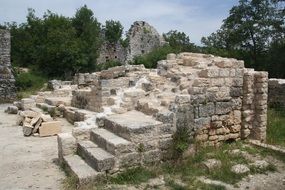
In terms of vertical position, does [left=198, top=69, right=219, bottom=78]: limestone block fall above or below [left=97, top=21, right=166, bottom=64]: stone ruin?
below

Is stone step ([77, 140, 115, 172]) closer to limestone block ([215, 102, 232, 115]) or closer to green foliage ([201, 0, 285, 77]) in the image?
limestone block ([215, 102, 232, 115])

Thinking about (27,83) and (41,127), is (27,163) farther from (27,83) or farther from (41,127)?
(27,83)

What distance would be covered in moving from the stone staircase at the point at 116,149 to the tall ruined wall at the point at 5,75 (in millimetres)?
16116

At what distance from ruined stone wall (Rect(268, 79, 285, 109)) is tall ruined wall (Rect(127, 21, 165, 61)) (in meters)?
20.1

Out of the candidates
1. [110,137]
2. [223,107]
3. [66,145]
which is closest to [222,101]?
[223,107]

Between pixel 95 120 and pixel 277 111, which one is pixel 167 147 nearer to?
pixel 95 120

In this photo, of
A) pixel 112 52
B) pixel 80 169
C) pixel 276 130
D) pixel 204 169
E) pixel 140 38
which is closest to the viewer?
pixel 80 169

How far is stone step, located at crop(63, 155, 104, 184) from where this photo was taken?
602 cm

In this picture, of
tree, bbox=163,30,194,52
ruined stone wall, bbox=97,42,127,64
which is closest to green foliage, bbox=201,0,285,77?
tree, bbox=163,30,194,52

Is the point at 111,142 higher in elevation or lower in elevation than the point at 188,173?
higher

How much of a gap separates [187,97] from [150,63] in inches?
699

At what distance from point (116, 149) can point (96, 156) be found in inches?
14.6

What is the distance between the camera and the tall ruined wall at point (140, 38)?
33.4 metres

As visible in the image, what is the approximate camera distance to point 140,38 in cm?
3391
